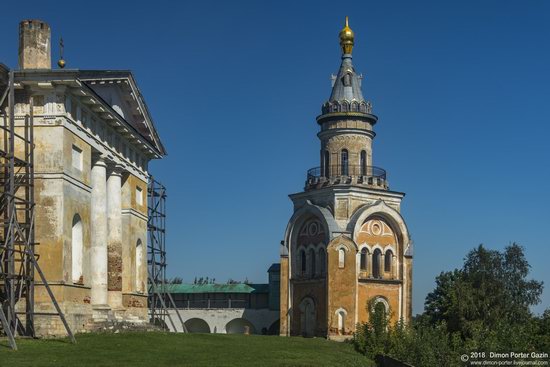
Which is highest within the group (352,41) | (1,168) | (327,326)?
(352,41)

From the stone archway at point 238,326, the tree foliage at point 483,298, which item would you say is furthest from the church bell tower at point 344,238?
the stone archway at point 238,326

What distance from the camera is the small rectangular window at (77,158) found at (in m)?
31.7

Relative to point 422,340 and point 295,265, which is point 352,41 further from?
point 422,340

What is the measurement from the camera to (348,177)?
5662 centimetres

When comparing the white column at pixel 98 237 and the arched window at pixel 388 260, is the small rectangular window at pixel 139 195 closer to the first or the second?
the white column at pixel 98 237

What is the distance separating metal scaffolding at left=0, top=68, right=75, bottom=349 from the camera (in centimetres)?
2762

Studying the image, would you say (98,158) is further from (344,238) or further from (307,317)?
(307,317)

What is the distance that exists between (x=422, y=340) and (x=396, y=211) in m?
24.5

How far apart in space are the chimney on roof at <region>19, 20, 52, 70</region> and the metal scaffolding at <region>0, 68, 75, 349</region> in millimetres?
2764

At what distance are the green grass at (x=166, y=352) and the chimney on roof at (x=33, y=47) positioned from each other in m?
9.99

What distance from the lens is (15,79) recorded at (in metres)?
29.5

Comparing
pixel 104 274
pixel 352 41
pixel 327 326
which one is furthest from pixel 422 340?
pixel 352 41

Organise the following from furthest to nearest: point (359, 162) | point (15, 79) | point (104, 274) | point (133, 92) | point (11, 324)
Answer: point (359, 162) < point (133, 92) < point (104, 274) < point (15, 79) < point (11, 324)

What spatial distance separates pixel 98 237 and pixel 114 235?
269 centimetres
